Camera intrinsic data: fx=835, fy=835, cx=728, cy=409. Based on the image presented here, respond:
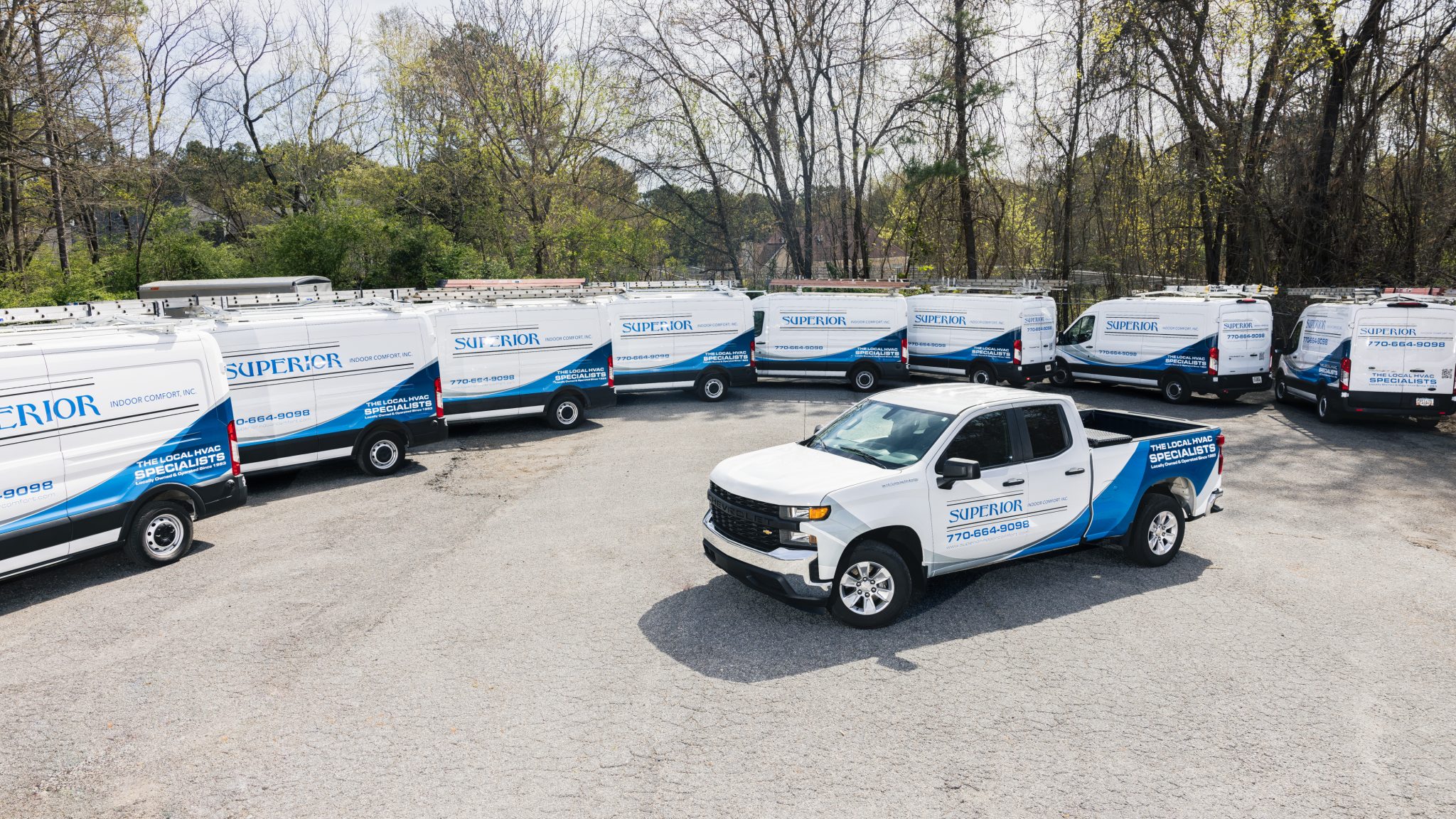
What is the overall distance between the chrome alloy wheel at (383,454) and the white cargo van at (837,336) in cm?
964

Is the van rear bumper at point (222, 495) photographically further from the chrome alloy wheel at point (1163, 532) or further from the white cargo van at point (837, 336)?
the white cargo van at point (837, 336)

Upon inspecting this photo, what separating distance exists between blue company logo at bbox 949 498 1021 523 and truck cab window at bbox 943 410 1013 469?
1.08ft

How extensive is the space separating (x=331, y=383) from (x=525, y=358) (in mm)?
3982

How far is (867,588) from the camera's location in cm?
679

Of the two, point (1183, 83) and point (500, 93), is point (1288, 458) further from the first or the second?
point (500, 93)

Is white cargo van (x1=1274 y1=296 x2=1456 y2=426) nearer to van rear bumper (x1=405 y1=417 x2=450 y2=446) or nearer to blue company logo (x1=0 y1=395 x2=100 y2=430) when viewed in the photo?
A: van rear bumper (x1=405 y1=417 x2=450 y2=446)

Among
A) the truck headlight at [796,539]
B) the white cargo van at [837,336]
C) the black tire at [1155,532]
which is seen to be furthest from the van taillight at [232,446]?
the white cargo van at [837,336]

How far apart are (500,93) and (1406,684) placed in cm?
3187

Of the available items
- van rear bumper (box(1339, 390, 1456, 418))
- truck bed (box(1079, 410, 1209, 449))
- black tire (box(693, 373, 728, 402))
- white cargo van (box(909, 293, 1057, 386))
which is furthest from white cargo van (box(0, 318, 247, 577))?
van rear bumper (box(1339, 390, 1456, 418))

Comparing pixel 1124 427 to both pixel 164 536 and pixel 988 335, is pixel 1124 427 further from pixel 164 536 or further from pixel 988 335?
pixel 988 335

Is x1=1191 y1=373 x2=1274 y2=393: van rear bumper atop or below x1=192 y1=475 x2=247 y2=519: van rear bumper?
below

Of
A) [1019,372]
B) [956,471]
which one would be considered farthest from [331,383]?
[1019,372]

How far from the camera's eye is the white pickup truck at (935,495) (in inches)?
259

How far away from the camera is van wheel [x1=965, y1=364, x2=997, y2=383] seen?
20.1 m
